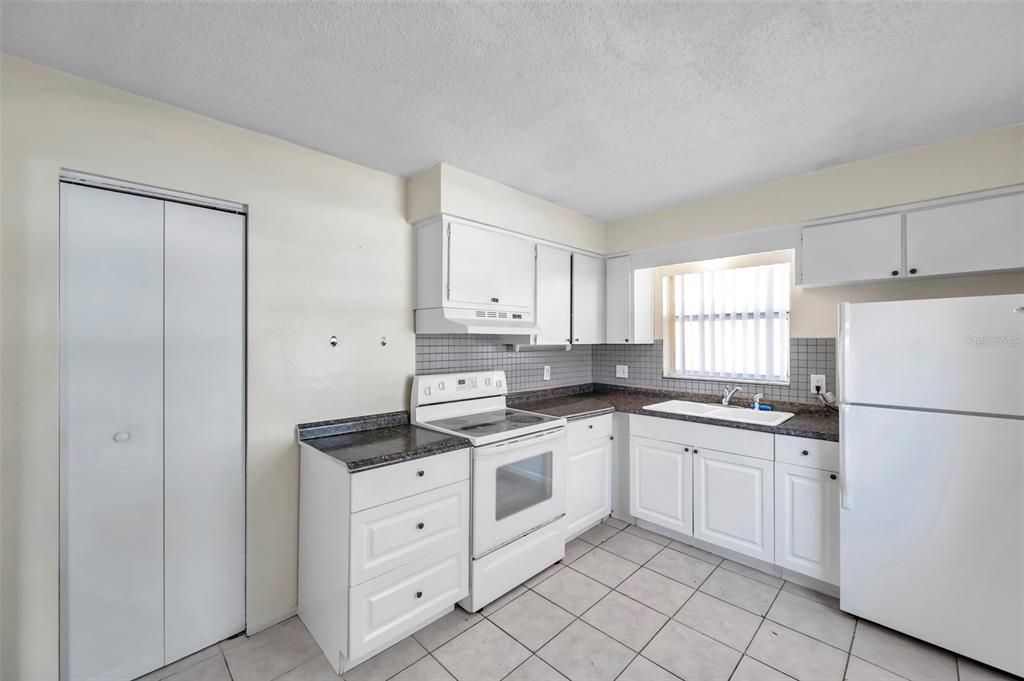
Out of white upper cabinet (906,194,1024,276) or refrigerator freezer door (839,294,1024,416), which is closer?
refrigerator freezer door (839,294,1024,416)

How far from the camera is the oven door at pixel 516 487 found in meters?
2.11

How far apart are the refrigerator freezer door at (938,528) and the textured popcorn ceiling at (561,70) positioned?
1.35 meters

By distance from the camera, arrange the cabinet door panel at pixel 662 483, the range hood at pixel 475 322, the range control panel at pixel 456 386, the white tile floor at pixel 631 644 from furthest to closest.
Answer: the cabinet door panel at pixel 662 483, the range control panel at pixel 456 386, the range hood at pixel 475 322, the white tile floor at pixel 631 644

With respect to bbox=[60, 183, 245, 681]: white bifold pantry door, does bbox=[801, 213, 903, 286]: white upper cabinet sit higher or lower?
higher

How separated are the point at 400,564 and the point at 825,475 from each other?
2.19 meters

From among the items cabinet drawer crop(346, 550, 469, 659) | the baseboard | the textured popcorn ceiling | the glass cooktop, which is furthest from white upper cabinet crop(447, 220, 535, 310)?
the baseboard

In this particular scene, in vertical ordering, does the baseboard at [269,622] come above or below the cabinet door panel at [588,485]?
below

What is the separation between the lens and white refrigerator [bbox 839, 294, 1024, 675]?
5.36 ft

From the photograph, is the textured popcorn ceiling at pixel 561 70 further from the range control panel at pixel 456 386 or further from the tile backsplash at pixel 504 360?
the range control panel at pixel 456 386

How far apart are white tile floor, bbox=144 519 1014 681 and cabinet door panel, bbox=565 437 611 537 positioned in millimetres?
447

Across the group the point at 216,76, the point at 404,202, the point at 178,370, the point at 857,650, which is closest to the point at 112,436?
the point at 178,370

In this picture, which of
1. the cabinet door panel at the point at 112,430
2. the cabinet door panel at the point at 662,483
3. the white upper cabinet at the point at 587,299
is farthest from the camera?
the white upper cabinet at the point at 587,299

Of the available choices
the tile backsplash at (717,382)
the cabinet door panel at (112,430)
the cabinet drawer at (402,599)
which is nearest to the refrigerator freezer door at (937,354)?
the tile backsplash at (717,382)

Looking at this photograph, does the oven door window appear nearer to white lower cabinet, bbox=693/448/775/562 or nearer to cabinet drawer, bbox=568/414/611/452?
cabinet drawer, bbox=568/414/611/452
